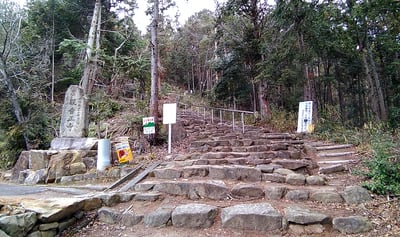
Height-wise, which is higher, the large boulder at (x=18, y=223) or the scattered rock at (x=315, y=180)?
the scattered rock at (x=315, y=180)

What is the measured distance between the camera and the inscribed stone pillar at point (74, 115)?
6773mm

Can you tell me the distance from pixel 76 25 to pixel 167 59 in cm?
972

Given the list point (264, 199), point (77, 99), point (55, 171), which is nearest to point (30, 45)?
point (77, 99)

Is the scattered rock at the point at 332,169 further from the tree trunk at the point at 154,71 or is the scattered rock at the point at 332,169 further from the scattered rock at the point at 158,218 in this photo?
the tree trunk at the point at 154,71

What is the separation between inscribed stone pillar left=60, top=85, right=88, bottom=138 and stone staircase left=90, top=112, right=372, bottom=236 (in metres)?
3.20

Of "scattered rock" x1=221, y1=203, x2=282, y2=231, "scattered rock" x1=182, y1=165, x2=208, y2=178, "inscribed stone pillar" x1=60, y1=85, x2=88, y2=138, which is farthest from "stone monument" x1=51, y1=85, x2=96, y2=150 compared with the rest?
"scattered rock" x1=221, y1=203, x2=282, y2=231

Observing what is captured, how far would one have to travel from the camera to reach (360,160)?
13.7 feet

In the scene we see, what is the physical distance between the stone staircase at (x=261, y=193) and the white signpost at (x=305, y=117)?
5.10ft

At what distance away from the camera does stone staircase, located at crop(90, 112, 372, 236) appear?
2.72m

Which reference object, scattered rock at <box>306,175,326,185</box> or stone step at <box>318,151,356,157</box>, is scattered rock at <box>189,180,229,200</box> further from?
stone step at <box>318,151,356,157</box>

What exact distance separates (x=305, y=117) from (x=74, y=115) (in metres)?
6.89

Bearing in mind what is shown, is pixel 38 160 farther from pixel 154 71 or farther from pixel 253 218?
pixel 253 218

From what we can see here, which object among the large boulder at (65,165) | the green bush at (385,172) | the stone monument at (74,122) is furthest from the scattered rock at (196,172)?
the stone monument at (74,122)

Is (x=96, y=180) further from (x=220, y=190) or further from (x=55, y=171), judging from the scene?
(x=220, y=190)
